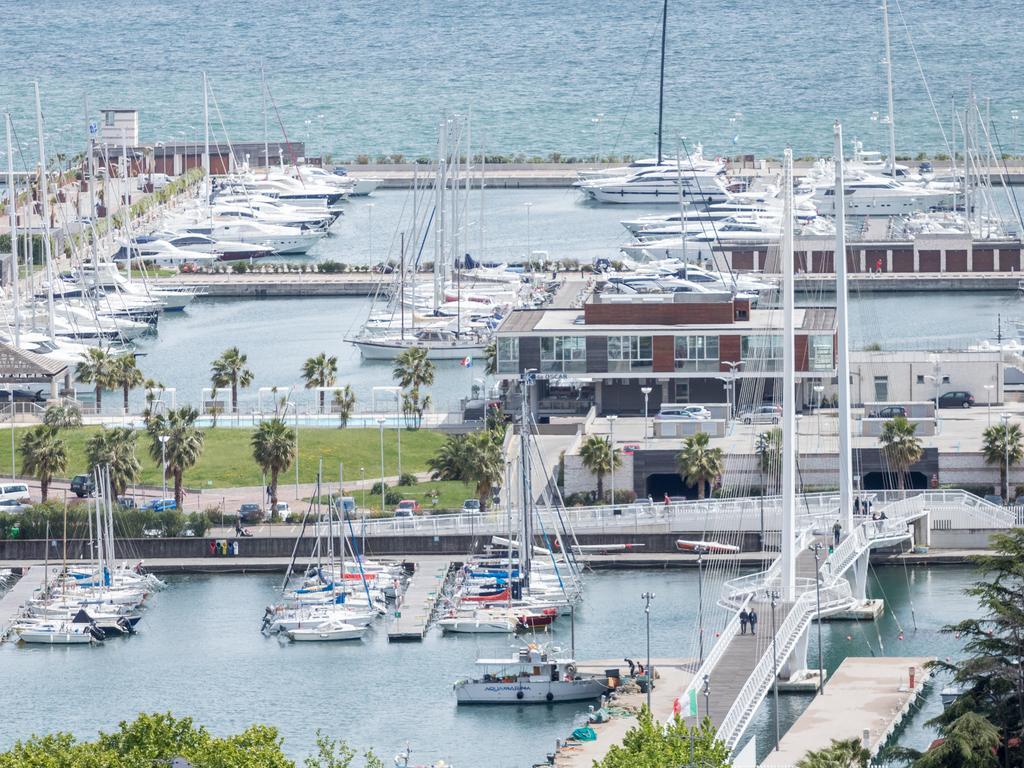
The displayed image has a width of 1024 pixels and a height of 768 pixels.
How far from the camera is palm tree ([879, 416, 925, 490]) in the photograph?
9806 centimetres

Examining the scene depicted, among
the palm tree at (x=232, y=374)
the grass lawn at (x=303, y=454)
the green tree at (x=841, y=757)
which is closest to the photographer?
the green tree at (x=841, y=757)

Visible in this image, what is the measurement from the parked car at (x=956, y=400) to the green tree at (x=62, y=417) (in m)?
32.4

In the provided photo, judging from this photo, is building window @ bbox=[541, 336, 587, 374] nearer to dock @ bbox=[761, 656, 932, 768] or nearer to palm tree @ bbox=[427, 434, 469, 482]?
palm tree @ bbox=[427, 434, 469, 482]

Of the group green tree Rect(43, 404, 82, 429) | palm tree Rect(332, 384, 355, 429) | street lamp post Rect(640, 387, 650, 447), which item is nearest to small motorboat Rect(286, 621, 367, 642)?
street lamp post Rect(640, 387, 650, 447)

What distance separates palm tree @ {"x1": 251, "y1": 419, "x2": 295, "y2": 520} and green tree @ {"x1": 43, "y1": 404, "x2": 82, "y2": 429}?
1213 cm

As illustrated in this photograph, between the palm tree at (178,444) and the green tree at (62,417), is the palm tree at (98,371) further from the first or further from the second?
the palm tree at (178,444)

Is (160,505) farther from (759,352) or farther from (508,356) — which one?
(759,352)

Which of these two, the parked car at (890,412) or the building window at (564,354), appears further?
the building window at (564,354)

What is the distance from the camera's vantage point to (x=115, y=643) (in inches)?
3415

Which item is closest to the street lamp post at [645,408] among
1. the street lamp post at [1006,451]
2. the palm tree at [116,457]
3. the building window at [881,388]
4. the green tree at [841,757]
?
the building window at [881,388]

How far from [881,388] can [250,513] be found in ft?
84.1

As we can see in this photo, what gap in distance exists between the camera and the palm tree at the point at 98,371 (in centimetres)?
11219

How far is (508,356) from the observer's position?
111625 millimetres

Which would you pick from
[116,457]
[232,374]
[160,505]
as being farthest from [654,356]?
[116,457]
